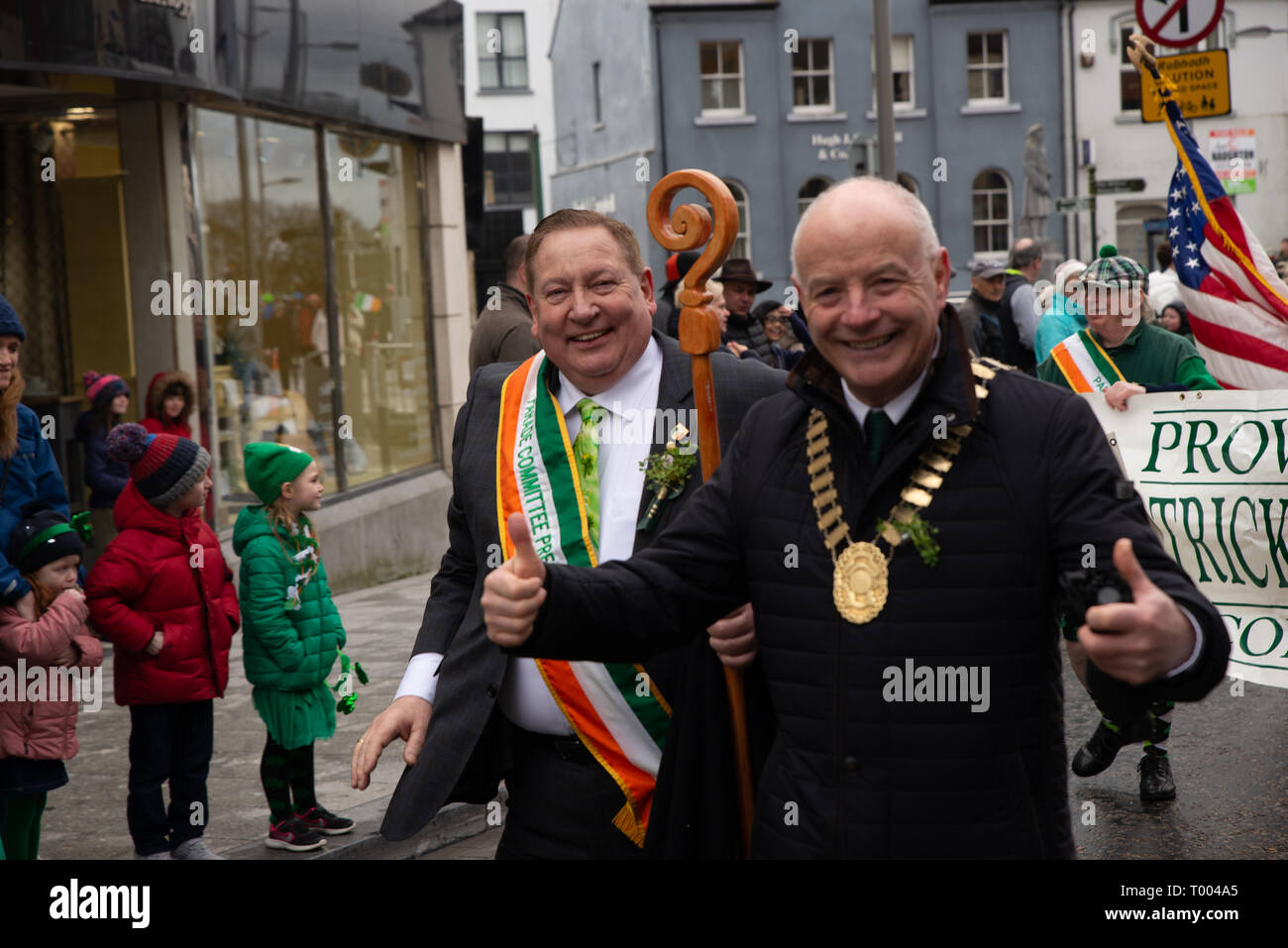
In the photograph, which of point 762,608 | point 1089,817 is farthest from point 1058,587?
point 1089,817

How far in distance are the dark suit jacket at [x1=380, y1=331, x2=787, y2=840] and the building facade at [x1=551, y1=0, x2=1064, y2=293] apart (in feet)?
108

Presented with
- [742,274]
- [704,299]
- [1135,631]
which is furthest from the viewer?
[742,274]

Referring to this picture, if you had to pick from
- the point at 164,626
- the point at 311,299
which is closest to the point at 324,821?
the point at 164,626

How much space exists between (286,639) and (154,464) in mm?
893

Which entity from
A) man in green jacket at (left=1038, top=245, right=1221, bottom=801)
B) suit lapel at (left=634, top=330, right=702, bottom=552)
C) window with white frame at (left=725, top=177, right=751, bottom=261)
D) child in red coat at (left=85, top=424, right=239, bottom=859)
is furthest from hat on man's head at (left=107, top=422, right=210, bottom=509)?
window with white frame at (left=725, top=177, right=751, bottom=261)

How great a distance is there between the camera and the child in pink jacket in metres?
5.27

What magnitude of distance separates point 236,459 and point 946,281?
29.9 ft

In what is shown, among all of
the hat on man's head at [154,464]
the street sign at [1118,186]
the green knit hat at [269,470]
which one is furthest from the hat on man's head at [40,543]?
the street sign at [1118,186]

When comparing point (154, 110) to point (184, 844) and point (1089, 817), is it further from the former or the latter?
point (1089, 817)

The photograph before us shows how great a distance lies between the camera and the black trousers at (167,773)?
5.68 metres

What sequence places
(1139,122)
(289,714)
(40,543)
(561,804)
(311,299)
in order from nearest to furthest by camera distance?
1. (561,804)
2. (40,543)
3. (289,714)
4. (311,299)
5. (1139,122)

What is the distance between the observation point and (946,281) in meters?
2.54

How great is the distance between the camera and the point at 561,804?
10.8ft

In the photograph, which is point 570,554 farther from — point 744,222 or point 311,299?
point 744,222
